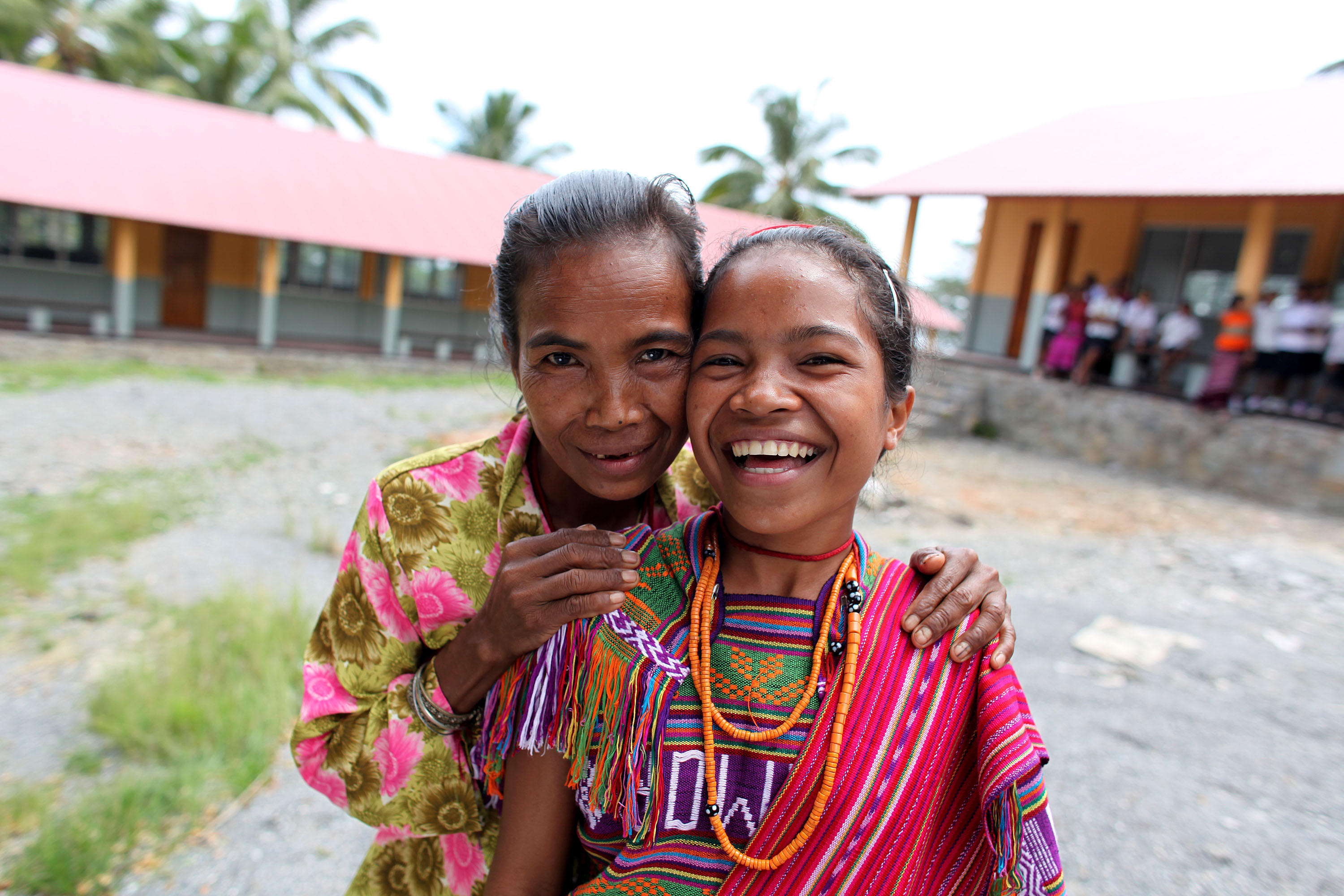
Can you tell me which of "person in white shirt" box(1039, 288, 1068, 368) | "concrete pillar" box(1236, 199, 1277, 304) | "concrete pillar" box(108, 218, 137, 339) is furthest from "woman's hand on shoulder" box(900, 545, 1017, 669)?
"concrete pillar" box(108, 218, 137, 339)

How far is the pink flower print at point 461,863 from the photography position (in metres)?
1.61

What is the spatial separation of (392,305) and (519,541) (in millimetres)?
15546

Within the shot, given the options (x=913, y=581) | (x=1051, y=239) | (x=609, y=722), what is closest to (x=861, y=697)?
(x=913, y=581)

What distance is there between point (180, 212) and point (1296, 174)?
1550cm

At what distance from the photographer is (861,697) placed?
1256 millimetres

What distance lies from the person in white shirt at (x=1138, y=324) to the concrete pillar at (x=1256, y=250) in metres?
1.16

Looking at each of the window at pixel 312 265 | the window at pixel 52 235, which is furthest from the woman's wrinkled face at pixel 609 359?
the window at pixel 312 265

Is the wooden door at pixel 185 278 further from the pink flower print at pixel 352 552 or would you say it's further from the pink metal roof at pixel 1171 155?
the pink flower print at pixel 352 552

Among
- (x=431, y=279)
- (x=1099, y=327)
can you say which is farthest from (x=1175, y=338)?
(x=431, y=279)

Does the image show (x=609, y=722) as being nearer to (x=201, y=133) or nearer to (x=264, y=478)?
(x=264, y=478)

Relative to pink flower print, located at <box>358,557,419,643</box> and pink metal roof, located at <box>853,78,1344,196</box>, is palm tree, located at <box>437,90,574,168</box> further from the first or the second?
pink flower print, located at <box>358,557,419,643</box>

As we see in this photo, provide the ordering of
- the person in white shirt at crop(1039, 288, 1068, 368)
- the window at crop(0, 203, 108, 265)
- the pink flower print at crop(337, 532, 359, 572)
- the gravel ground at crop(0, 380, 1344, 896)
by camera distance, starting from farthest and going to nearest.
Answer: the window at crop(0, 203, 108, 265) → the person in white shirt at crop(1039, 288, 1068, 368) → the gravel ground at crop(0, 380, 1344, 896) → the pink flower print at crop(337, 532, 359, 572)

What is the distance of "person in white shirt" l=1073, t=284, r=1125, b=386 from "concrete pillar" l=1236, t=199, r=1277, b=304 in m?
1.49

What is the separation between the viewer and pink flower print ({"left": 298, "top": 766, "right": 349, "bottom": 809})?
1.57 metres
